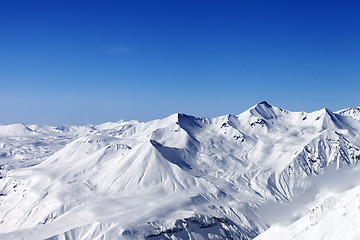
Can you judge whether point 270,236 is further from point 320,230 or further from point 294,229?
point 320,230

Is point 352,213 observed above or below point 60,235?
above

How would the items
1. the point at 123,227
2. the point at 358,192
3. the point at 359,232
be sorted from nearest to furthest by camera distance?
the point at 359,232 → the point at 358,192 → the point at 123,227

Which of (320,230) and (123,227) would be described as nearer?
(320,230)

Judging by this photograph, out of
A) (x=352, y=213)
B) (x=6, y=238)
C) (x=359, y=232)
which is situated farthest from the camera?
(x=6, y=238)

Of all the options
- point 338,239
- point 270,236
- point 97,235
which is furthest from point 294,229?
point 97,235

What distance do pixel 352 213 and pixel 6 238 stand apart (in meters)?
172

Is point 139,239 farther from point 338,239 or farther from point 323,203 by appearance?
point 338,239

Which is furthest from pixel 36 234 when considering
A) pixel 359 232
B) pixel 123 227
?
pixel 359 232

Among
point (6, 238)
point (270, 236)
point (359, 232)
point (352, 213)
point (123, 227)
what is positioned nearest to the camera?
point (359, 232)

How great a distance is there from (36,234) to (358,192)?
166248 mm

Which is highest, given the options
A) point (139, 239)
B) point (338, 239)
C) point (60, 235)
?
→ point (338, 239)

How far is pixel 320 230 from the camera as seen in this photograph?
99000mm

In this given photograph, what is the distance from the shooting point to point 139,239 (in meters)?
198

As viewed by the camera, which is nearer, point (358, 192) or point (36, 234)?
point (358, 192)
